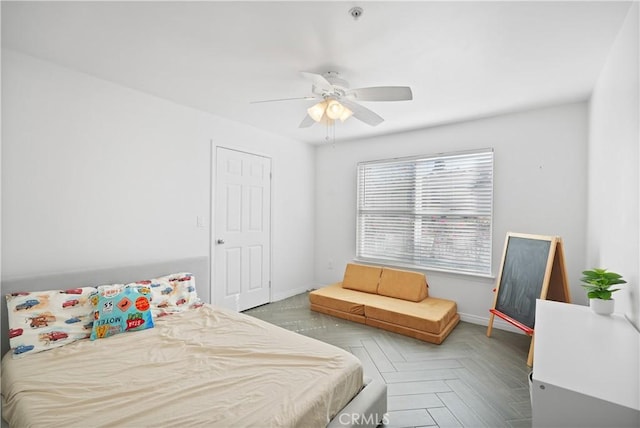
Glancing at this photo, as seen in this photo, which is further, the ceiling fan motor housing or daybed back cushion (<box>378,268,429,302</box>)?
daybed back cushion (<box>378,268,429,302</box>)

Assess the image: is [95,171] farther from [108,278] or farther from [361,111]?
[361,111]

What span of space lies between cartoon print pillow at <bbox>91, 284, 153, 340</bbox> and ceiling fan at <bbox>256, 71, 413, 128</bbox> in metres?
2.05

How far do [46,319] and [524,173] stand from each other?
445cm

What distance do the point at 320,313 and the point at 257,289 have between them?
0.95 m

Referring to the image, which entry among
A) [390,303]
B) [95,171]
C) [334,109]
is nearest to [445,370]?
[390,303]

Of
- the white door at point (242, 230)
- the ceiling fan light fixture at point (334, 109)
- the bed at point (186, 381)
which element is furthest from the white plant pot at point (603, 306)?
the white door at point (242, 230)

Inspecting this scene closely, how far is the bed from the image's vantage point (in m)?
1.29

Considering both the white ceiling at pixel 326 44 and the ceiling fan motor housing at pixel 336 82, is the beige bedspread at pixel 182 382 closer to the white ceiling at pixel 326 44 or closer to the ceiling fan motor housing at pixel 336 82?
the ceiling fan motor housing at pixel 336 82

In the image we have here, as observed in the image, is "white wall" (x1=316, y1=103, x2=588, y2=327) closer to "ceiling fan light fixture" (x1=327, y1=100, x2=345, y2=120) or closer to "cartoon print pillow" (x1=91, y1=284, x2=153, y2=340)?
"ceiling fan light fixture" (x1=327, y1=100, x2=345, y2=120)

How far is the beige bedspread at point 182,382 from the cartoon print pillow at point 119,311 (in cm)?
9

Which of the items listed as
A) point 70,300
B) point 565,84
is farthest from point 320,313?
point 565,84

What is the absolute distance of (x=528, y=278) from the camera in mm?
2785

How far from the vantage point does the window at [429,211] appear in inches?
138

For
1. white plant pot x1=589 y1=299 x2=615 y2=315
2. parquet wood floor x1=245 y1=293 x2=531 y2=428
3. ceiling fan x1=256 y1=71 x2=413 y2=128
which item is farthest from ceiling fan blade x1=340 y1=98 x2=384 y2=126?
parquet wood floor x1=245 y1=293 x2=531 y2=428
